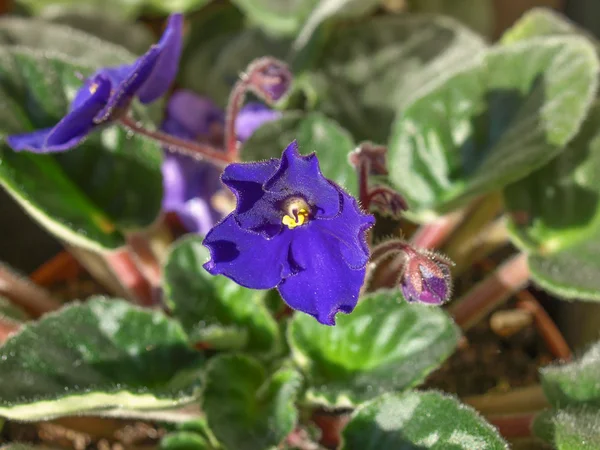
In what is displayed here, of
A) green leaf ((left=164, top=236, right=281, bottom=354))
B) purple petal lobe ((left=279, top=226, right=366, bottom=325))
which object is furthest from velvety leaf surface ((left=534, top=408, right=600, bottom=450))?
green leaf ((left=164, top=236, right=281, bottom=354))

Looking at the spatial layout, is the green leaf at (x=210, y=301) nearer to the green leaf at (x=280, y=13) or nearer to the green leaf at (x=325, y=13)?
the green leaf at (x=325, y=13)

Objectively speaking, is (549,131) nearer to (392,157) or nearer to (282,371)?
(392,157)

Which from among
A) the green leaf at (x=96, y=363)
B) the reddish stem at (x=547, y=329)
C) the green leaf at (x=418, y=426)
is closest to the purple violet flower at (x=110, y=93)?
the green leaf at (x=96, y=363)

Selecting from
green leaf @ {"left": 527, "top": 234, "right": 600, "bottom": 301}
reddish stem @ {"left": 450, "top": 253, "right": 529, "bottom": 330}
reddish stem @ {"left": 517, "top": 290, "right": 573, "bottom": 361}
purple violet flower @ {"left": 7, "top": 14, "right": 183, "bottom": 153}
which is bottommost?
reddish stem @ {"left": 517, "top": 290, "right": 573, "bottom": 361}

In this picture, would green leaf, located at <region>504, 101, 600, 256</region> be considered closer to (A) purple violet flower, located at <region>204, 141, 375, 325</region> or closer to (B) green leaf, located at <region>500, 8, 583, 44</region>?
(B) green leaf, located at <region>500, 8, 583, 44</region>

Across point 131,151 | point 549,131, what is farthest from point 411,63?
point 131,151

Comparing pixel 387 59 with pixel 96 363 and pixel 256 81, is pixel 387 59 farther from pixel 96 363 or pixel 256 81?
pixel 96 363
